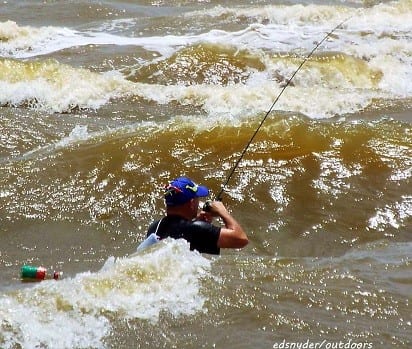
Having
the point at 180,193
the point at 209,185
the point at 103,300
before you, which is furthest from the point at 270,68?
the point at 103,300

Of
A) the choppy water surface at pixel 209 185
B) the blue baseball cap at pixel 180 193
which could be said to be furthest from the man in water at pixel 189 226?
the choppy water surface at pixel 209 185

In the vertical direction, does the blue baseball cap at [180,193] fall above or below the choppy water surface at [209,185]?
above

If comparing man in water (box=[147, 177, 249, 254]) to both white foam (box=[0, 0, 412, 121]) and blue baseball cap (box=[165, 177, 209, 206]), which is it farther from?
white foam (box=[0, 0, 412, 121])

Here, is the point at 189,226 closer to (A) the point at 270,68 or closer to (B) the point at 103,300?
(B) the point at 103,300

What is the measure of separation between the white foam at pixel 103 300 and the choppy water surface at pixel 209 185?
0.01m

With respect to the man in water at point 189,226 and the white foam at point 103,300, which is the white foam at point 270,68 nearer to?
the man in water at point 189,226

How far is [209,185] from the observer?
6.66m

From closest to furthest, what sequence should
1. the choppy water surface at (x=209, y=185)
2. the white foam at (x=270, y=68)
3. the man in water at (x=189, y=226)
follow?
the choppy water surface at (x=209, y=185)
the man in water at (x=189, y=226)
the white foam at (x=270, y=68)

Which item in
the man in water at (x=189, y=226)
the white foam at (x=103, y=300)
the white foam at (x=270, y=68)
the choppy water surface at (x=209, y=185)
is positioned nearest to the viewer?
the white foam at (x=103, y=300)

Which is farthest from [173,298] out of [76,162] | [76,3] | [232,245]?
[76,3]

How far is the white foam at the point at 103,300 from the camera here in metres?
3.44

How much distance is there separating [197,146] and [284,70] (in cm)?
556

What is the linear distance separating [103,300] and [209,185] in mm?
2998

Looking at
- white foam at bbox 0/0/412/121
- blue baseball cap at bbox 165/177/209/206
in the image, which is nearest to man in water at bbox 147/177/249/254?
blue baseball cap at bbox 165/177/209/206
